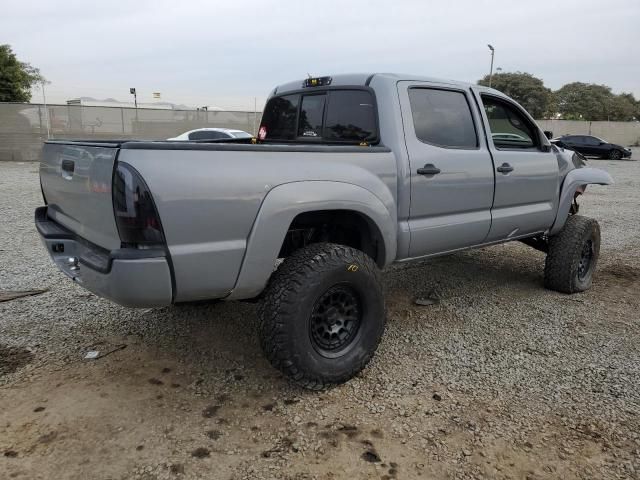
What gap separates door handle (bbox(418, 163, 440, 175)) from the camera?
3525mm

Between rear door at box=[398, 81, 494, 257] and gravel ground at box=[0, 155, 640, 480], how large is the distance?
0.80 meters

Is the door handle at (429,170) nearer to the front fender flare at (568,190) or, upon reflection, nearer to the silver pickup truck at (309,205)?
the silver pickup truck at (309,205)

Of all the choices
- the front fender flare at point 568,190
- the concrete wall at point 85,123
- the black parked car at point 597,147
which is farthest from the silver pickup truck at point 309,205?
the black parked car at point 597,147

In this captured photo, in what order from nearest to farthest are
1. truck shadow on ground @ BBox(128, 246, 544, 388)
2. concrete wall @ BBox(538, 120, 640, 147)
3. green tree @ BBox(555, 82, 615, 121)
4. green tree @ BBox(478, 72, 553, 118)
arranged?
truck shadow on ground @ BBox(128, 246, 544, 388)
concrete wall @ BBox(538, 120, 640, 147)
green tree @ BBox(478, 72, 553, 118)
green tree @ BBox(555, 82, 615, 121)

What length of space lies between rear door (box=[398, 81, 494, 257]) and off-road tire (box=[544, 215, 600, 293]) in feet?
4.03

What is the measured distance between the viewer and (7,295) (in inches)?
180

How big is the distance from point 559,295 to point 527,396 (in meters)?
2.23

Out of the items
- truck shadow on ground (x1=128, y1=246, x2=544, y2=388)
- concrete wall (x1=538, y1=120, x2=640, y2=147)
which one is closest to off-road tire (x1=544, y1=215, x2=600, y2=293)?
truck shadow on ground (x1=128, y1=246, x2=544, y2=388)

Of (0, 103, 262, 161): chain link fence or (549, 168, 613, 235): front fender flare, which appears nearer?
(549, 168, 613, 235): front fender flare

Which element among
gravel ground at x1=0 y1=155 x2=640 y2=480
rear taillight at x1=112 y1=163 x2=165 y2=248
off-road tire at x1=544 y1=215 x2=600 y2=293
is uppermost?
rear taillight at x1=112 y1=163 x2=165 y2=248

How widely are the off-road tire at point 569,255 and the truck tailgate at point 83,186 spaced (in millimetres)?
4076

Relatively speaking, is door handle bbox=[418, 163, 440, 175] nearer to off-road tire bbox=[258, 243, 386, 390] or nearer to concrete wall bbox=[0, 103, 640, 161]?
off-road tire bbox=[258, 243, 386, 390]

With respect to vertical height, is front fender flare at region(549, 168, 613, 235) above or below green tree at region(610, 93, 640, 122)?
below

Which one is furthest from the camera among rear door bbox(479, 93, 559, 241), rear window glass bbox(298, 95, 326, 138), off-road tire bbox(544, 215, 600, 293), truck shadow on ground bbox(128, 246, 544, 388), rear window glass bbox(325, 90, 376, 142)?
off-road tire bbox(544, 215, 600, 293)
